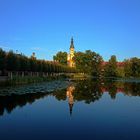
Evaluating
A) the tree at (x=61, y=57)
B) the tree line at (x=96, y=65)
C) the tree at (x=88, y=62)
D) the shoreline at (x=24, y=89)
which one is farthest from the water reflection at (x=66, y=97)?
the tree at (x=61, y=57)

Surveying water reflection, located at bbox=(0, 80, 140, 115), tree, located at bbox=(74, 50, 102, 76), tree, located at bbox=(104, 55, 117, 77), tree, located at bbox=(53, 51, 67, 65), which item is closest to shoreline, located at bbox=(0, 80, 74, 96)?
water reflection, located at bbox=(0, 80, 140, 115)

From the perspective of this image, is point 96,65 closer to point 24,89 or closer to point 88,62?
→ point 88,62

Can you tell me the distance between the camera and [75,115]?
13391mm

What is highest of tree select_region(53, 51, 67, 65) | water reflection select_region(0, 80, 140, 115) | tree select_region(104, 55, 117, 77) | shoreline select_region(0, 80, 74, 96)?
tree select_region(53, 51, 67, 65)

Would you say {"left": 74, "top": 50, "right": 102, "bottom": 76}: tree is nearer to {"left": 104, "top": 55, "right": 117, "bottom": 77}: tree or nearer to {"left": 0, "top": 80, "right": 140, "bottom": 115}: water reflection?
{"left": 104, "top": 55, "right": 117, "bottom": 77}: tree

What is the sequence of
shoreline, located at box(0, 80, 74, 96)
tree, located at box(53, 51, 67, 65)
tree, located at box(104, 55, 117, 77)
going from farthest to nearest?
tree, located at box(53, 51, 67, 65)
tree, located at box(104, 55, 117, 77)
shoreline, located at box(0, 80, 74, 96)

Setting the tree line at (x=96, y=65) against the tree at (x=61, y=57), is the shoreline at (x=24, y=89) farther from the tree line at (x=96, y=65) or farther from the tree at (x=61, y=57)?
the tree at (x=61, y=57)

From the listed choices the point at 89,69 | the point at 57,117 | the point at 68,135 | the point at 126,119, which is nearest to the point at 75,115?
the point at 57,117

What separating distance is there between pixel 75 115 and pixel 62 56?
6001 inches

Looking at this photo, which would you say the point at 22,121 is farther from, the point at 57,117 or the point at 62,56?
the point at 62,56

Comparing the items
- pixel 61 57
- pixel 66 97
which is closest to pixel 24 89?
pixel 66 97

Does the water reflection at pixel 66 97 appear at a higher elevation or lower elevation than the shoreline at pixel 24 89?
lower

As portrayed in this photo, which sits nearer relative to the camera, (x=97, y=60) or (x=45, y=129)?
(x=45, y=129)

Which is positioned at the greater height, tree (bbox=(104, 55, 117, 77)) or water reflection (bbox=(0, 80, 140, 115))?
tree (bbox=(104, 55, 117, 77))
